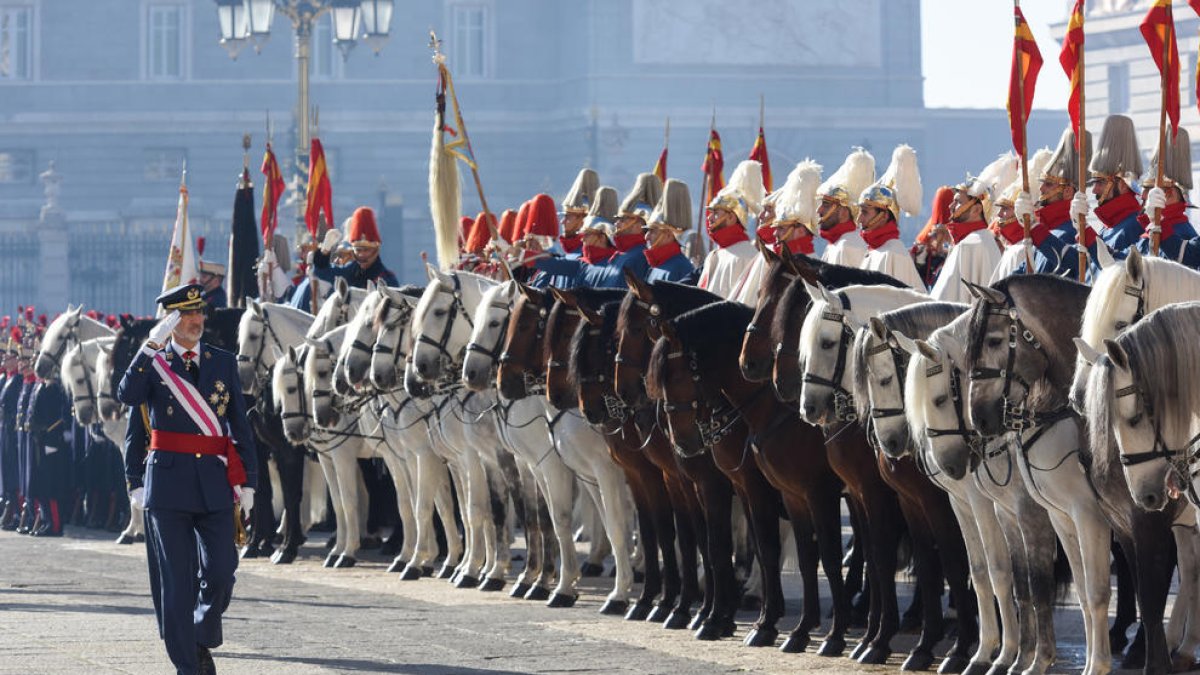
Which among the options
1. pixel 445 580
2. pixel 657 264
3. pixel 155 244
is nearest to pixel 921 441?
pixel 657 264

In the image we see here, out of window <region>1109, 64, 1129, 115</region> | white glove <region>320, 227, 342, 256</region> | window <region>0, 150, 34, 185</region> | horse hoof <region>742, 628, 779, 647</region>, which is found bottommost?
horse hoof <region>742, 628, 779, 647</region>

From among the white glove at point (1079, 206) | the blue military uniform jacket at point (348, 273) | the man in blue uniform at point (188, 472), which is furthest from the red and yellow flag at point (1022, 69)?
the blue military uniform jacket at point (348, 273)

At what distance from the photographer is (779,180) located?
6781cm

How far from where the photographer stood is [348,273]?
1936 centimetres

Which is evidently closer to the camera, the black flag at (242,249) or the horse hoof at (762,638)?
the horse hoof at (762,638)

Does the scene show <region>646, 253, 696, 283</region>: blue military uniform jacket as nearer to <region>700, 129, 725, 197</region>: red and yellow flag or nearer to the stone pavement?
the stone pavement

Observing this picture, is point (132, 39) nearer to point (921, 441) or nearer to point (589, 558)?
point (589, 558)

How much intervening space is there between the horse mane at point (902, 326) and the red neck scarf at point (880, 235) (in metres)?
2.42

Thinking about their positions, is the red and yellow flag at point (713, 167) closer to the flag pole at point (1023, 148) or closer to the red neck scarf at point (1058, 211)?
the flag pole at point (1023, 148)

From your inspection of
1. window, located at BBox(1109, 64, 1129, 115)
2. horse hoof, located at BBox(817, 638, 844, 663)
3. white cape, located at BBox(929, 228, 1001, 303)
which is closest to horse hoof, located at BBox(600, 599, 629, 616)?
horse hoof, located at BBox(817, 638, 844, 663)

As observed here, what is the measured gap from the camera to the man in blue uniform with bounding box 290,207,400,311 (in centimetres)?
1895

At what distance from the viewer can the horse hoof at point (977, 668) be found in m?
10.5

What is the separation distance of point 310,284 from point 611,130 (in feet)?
149

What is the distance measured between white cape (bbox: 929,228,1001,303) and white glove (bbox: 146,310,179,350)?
4.32 metres
